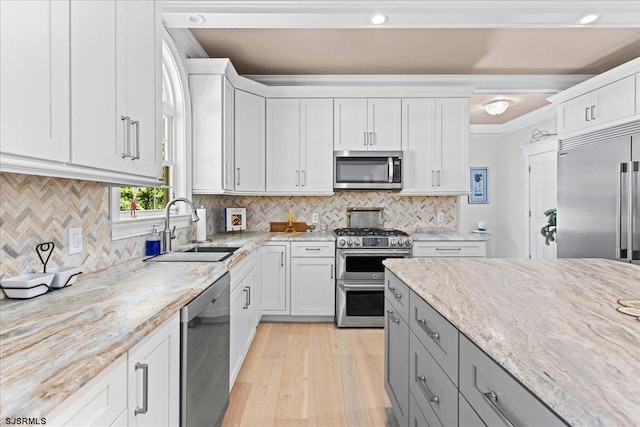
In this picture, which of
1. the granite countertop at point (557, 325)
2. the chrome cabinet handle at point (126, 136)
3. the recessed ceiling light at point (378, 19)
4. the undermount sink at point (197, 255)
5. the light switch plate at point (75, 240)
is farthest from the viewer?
the recessed ceiling light at point (378, 19)

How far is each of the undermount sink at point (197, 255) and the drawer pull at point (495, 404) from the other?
5.23 feet

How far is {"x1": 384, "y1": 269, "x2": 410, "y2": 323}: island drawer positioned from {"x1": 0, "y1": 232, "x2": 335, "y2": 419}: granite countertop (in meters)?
0.93

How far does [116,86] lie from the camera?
4.66 feet

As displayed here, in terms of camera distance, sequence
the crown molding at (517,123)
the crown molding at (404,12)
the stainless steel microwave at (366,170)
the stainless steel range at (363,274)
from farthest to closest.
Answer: the crown molding at (517,123), the stainless steel microwave at (366,170), the stainless steel range at (363,274), the crown molding at (404,12)

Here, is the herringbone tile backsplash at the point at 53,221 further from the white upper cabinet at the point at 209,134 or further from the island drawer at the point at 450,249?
the island drawer at the point at 450,249

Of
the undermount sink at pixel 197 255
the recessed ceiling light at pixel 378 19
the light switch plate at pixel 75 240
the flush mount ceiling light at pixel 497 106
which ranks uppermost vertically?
the flush mount ceiling light at pixel 497 106

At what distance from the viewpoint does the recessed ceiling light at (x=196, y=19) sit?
247 cm

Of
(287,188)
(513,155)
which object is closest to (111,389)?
(287,188)

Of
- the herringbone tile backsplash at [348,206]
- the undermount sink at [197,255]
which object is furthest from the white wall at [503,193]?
the undermount sink at [197,255]

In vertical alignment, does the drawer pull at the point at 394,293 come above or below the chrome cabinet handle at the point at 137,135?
below

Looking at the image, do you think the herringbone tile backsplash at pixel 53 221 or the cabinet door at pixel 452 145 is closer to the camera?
the herringbone tile backsplash at pixel 53 221

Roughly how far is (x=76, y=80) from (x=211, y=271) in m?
0.98

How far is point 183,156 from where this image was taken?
3102mm

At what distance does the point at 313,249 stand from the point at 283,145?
3.97ft
